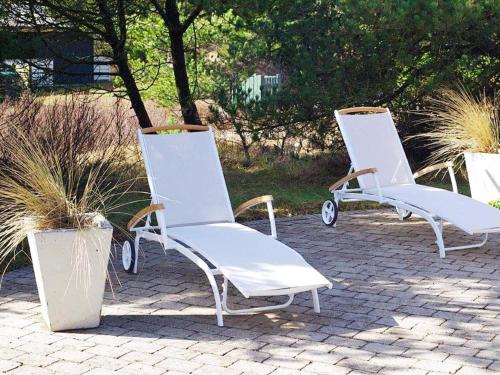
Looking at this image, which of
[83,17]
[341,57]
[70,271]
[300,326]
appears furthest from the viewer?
[341,57]

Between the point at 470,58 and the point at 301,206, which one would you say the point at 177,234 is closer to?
the point at 301,206

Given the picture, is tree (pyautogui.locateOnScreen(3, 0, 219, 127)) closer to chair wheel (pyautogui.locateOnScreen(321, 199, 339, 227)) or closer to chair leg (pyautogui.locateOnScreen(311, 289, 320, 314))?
chair wheel (pyautogui.locateOnScreen(321, 199, 339, 227))

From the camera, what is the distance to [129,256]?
700cm

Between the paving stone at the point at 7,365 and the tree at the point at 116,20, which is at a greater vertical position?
the tree at the point at 116,20

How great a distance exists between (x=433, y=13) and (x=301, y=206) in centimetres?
271

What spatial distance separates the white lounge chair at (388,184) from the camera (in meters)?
7.67

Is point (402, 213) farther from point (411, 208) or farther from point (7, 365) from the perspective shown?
point (7, 365)

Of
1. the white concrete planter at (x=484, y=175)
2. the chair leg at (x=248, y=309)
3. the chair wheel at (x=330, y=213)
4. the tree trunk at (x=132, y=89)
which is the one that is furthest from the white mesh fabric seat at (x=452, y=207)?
the tree trunk at (x=132, y=89)

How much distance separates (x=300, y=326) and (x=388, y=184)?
347 centimetres

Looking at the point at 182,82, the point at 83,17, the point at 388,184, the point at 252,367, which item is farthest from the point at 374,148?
the point at 182,82

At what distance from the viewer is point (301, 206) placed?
1013 centimetres

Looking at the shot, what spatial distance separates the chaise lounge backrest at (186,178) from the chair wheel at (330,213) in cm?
185

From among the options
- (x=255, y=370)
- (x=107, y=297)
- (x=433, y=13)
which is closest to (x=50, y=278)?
(x=107, y=297)

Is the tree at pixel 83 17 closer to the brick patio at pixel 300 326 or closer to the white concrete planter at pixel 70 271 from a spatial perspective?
the brick patio at pixel 300 326
